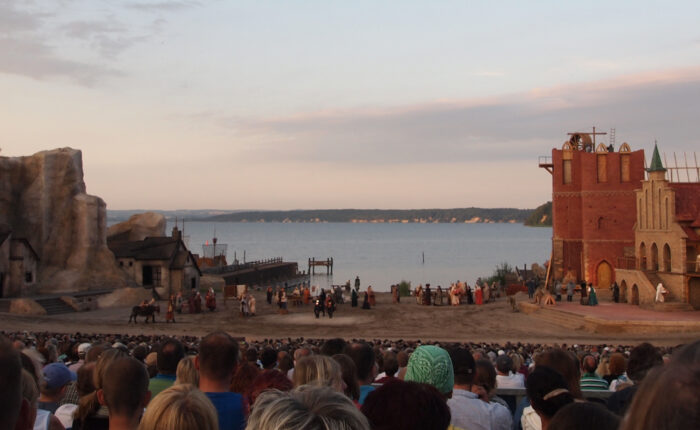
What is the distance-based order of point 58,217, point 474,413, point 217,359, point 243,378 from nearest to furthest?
point 474,413
point 217,359
point 243,378
point 58,217

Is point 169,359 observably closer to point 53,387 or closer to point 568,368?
point 53,387

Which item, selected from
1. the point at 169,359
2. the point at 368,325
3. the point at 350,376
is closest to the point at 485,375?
the point at 350,376

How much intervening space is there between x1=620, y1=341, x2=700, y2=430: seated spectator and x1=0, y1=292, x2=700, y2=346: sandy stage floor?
2389 cm

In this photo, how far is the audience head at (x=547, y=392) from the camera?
4961 millimetres

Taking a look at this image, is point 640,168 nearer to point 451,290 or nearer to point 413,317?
point 451,290

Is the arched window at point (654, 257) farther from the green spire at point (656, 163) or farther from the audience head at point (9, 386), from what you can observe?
the audience head at point (9, 386)

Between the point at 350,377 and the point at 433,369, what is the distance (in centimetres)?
122

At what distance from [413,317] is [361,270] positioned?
70.9 m

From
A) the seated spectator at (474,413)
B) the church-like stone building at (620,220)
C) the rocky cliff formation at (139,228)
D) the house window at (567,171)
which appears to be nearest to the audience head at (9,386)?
the seated spectator at (474,413)

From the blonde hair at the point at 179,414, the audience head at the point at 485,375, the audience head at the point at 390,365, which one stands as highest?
the blonde hair at the point at 179,414

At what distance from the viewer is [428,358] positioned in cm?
501

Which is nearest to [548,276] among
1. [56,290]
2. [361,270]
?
[56,290]

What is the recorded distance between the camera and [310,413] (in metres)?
2.48

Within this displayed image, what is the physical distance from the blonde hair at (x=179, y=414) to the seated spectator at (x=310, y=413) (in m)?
1.08
